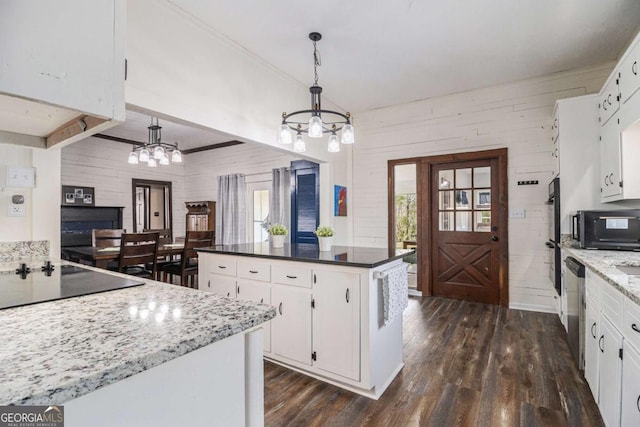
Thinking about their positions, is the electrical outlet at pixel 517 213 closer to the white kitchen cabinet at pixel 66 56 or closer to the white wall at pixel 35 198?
the white kitchen cabinet at pixel 66 56

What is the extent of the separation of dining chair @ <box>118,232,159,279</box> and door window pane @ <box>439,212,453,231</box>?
3.62m

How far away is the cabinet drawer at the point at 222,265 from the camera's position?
2.65m

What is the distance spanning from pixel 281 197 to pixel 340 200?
1.26 m

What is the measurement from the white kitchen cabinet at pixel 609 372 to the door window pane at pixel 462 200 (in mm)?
2691

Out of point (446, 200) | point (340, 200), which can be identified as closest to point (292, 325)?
point (340, 200)

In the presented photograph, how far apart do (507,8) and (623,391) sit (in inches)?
107

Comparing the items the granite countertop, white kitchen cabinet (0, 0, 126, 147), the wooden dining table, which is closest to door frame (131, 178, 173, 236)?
the wooden dining table

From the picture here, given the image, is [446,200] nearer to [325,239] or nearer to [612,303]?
[325,239]

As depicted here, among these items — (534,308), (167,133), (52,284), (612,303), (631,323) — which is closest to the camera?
(52,284)

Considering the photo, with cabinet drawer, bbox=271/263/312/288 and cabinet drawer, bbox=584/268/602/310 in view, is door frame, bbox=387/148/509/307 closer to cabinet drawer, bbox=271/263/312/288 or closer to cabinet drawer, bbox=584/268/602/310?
cabinet drawer, bbox=584/268/602/310

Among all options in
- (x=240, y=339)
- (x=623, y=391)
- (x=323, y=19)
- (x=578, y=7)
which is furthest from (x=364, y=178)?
(x=240, y=339)

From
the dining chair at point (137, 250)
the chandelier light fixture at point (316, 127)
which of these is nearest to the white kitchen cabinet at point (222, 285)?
the dining chair at point (137, 250)

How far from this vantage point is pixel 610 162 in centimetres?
261

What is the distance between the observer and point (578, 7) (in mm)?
2539
